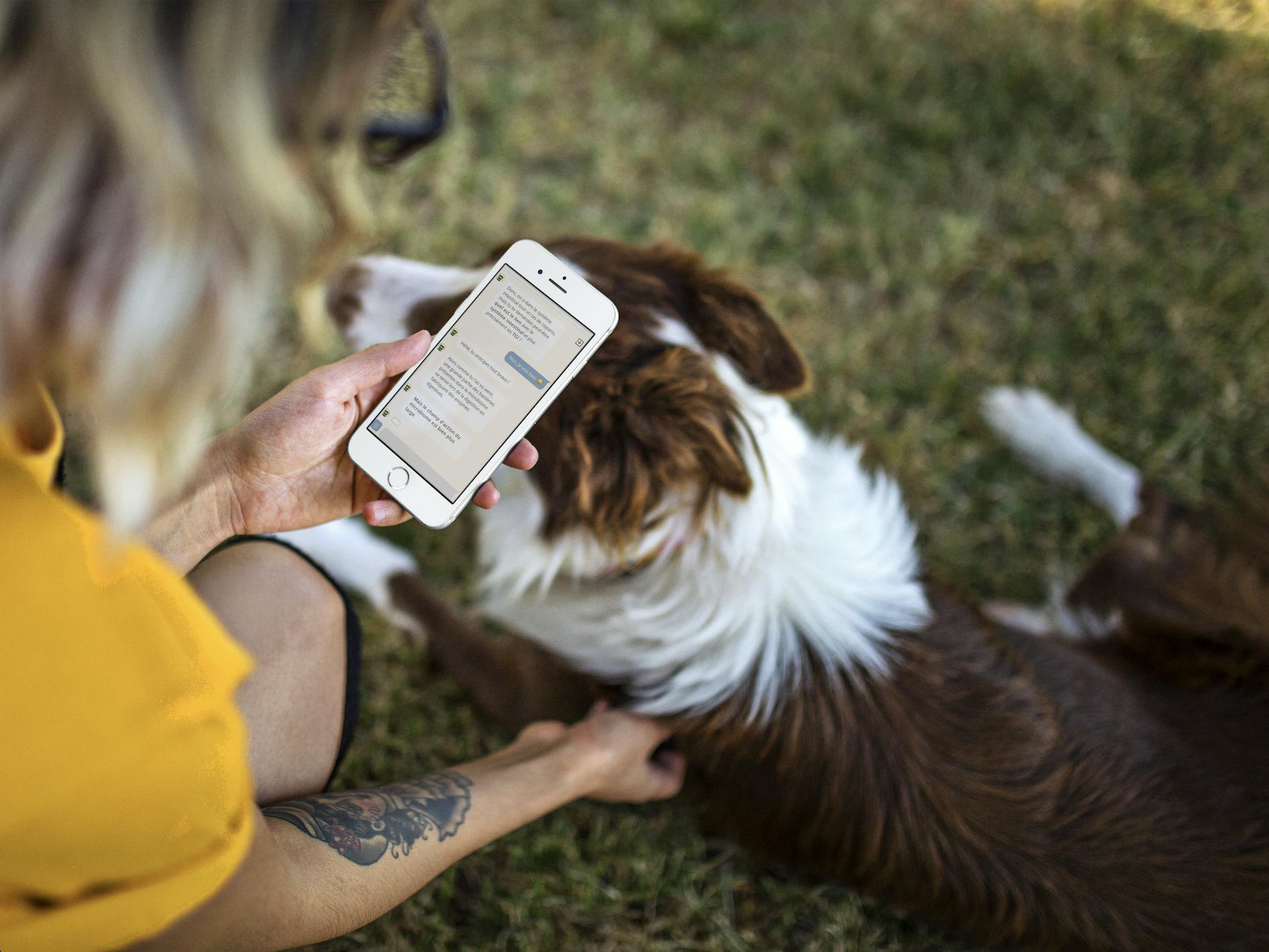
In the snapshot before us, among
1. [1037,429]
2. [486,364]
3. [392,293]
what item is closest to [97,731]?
[486,364]

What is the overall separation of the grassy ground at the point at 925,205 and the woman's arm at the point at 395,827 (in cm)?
53

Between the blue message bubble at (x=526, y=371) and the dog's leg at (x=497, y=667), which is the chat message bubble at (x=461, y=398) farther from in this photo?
the dog's leg at (x=497, y=667)

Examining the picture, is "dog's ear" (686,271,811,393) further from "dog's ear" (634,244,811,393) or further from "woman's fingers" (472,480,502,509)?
"woman's fingers" (472,480,502,509)

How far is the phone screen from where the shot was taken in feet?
5.72

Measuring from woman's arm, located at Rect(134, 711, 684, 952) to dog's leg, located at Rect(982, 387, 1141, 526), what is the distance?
1.67 meters

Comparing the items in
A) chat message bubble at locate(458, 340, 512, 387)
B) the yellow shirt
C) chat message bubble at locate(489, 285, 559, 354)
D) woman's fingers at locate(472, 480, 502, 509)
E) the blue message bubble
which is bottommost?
the yellow shirt

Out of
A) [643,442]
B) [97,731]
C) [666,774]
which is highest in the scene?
[643,442]

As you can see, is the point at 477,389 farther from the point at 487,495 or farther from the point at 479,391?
the point at 487,495

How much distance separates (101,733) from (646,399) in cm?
112

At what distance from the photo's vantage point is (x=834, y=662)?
6.63 feet

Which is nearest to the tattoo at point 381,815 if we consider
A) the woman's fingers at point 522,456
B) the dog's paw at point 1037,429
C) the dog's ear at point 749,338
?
the woman's fingers at point 522,456

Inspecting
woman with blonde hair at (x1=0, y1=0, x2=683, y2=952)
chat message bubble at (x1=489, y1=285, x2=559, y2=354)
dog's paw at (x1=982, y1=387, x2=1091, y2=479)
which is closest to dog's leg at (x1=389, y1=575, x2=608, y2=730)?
woman with blonde hair at (x1=0, y1=0, x2=683, y2=952)

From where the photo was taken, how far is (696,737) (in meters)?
2.11

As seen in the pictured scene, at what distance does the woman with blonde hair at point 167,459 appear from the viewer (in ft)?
2.91
